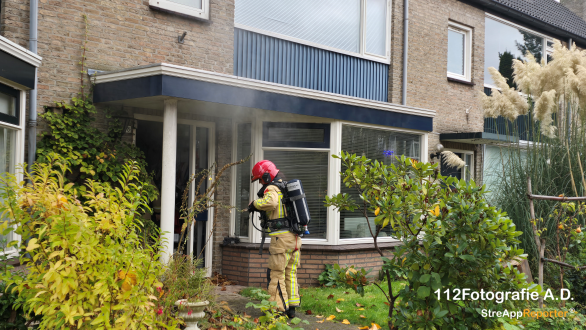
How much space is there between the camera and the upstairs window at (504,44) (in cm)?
1249

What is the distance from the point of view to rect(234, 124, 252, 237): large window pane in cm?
802

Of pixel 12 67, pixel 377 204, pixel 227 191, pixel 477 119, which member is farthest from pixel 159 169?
pixel 477 119

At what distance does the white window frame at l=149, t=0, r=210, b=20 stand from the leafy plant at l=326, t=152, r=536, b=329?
5.05 meters

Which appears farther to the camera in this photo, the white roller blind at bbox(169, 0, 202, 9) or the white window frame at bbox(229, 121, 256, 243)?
the white window frame at bbox(229, 121, 256, 243)

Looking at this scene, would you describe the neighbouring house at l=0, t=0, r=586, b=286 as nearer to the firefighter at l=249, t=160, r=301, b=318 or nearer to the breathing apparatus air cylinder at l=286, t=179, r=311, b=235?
the firefighter at l=249, t=160, r=301, b=318

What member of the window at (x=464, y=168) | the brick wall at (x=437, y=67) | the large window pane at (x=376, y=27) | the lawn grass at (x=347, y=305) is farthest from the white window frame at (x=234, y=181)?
the window at (x=464, y=168)

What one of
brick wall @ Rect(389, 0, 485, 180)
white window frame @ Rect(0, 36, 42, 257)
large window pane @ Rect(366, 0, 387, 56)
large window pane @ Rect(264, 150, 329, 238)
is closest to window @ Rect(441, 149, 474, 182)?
brick wall @ Rect(389, 0, 485, 180)

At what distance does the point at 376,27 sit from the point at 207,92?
544 centimetres

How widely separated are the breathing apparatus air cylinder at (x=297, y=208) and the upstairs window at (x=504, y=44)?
8463 mm

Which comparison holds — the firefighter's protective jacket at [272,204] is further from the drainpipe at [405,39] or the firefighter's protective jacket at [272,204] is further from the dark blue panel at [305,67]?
the drainpipe at [405,39]

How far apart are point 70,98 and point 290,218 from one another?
336cm

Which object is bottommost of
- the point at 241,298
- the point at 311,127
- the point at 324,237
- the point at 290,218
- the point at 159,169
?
the point at 241,298

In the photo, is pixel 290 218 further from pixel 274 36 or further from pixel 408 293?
pixel 274 36

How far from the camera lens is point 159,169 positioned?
7473 mm
